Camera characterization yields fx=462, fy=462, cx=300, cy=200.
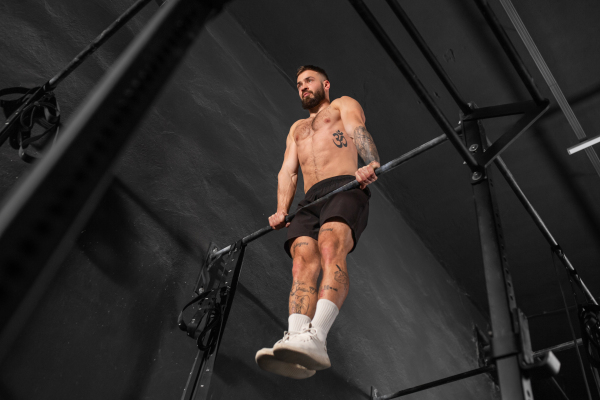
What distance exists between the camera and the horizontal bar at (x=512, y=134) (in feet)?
5.12

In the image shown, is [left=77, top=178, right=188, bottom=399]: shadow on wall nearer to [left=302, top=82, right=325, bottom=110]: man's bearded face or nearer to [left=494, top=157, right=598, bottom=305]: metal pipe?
[left=302, top=82, right=325, bottom=110]: man's bearded face

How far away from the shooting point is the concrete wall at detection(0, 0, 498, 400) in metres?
1.93

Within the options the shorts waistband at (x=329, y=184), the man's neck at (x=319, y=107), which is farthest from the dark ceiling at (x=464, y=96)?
the shorts waistband at (x=329, y=184)

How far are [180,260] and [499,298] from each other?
1700 millimetres

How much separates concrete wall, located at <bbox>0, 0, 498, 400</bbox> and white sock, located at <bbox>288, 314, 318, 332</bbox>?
2.04 ft

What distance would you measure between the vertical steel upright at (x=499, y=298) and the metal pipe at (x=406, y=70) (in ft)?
0.47

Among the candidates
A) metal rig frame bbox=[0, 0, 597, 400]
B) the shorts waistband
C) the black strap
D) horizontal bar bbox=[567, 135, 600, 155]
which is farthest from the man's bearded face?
horizontal bar bbox=[567, 135, 600, 155]

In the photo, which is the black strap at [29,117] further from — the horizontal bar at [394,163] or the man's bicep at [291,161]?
the man's bicep at [291,161]

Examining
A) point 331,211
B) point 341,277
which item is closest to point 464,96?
point 331,211

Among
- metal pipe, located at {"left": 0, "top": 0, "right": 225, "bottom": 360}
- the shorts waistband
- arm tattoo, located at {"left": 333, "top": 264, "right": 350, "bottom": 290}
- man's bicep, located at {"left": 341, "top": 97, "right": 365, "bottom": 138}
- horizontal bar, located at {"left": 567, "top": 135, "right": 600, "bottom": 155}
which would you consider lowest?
metal pipe, located at {"left": 0, "top": 0, "right": 225, "bottom": 360}

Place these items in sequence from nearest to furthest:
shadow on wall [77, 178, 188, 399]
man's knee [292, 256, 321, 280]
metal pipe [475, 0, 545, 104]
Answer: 1. metal pipe [475, 0, 545, 104]
2. shadow on wall [77, 178, 188, 399]
3. man's knee [292, 256, 321, 280]

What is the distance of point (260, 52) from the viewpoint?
15.1 ft

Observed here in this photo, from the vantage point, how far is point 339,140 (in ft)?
8.60

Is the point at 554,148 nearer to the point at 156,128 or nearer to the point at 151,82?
the point at 156,128
